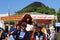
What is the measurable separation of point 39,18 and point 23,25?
19934 mm

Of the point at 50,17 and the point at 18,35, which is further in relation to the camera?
the point at 50,17

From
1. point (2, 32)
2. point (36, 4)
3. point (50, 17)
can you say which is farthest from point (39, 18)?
point (36, 4)

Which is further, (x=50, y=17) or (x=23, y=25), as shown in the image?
(x=50, y=17)

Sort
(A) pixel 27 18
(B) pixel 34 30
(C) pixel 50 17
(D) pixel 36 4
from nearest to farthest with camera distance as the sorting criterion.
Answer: (B) pixel 34 30 < (A) pixel 27 18 < (C) pixel 50 17 < (D) pixel 36 4

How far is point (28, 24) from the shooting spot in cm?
1220

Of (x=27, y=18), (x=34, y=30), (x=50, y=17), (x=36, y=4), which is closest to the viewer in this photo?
(x=34, y=30)

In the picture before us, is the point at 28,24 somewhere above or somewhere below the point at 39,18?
above

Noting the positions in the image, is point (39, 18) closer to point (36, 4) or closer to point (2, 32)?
point (2, 32)

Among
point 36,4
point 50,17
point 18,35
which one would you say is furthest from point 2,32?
point 36,4

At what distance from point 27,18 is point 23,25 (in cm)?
98

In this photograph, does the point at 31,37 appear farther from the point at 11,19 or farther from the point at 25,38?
the point at 11,19

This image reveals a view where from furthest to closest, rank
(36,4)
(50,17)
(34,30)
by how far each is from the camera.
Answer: (36,4)
(50,17)
(34,30)

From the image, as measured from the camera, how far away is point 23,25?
1187 cm

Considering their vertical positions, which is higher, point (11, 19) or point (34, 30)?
point (34, 30)
